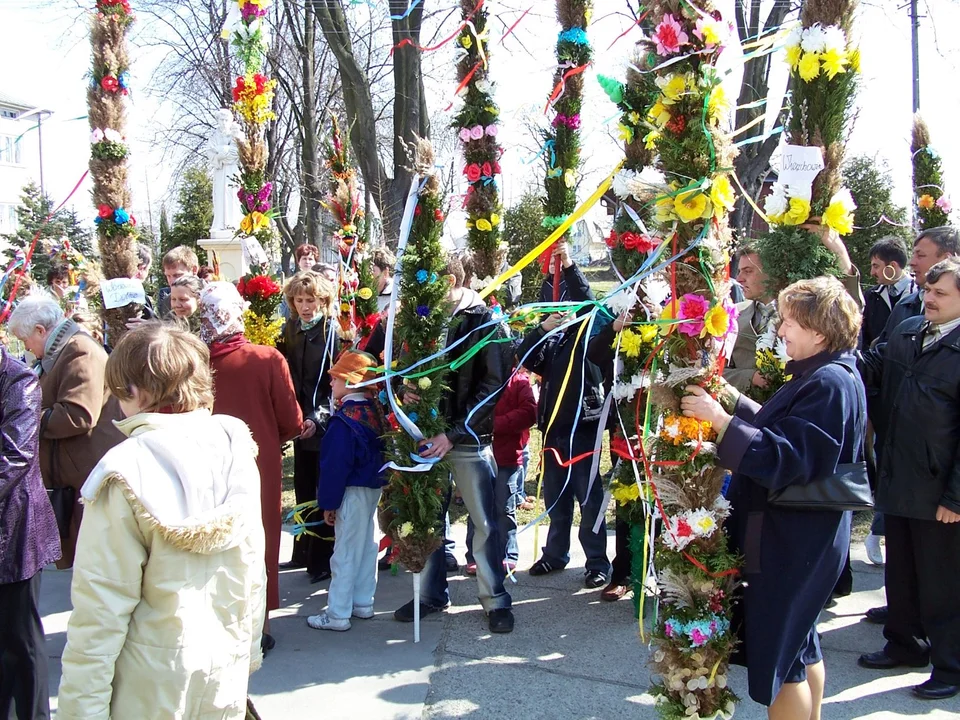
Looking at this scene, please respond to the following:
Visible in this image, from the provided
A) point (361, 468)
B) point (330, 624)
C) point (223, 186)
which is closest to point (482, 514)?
point (361, 468)

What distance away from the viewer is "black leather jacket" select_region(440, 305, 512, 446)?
4473mm

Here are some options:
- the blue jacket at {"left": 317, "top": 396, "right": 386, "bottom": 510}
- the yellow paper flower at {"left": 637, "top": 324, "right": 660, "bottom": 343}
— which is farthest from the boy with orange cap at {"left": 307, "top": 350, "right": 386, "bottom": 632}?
the yellow paper flower at {"left": 637, "top": 324, "right": 660, "bottom": 343}

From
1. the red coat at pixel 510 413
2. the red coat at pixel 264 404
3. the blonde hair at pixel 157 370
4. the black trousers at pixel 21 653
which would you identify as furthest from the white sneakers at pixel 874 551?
the black trousers at pixel 21 653

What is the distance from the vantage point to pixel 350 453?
176 inches

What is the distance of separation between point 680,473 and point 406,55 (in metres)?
12.0

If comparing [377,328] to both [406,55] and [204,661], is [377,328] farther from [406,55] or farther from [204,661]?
[406,55]

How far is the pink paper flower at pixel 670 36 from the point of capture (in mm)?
2805

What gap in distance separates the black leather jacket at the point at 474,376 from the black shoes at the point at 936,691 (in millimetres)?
2425

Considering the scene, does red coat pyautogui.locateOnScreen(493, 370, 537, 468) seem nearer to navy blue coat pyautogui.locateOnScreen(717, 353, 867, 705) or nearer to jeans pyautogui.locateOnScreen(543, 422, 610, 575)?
jeans pyautogui.locateOnScreen(543, 422, 610, 575)

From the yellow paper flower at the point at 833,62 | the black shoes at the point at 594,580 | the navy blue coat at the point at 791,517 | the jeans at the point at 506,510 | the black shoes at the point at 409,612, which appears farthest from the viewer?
the black shoes at the point at 594,580

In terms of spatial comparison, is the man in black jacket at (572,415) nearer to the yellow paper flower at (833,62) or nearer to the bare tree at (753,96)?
the yellow paper flower at (833,62)

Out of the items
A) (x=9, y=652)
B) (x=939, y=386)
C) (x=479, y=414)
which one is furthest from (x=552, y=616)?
(x=9, y=652)

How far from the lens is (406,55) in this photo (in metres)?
13.4

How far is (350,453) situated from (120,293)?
234 centimetres
